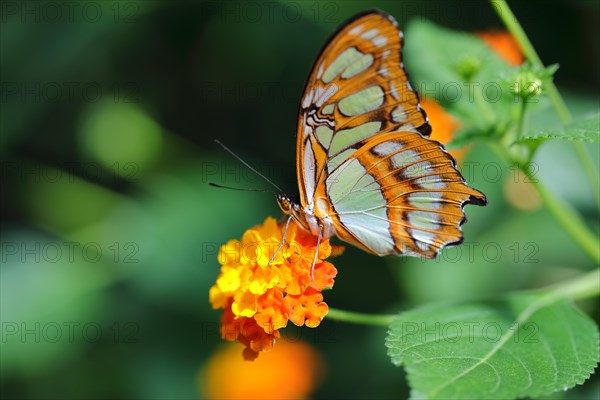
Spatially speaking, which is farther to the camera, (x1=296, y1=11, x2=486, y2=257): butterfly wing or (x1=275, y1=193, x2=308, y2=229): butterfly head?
(x1=275, y1=193, x2=308, y2=229): butterfly head

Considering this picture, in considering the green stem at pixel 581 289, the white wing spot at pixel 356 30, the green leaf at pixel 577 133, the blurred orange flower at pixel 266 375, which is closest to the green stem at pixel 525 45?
the green leaf at pixel 577 133

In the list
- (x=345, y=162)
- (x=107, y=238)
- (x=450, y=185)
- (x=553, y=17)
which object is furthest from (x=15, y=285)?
(x=553, y=17)

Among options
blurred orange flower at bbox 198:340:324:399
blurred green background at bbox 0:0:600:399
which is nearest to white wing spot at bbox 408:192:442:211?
blurred green background at bbox 0:0:600:399

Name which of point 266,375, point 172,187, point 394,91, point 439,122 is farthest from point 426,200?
point 172,187

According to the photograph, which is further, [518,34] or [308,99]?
[518,34]

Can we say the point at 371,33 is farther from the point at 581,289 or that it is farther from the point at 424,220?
the point at 581,289

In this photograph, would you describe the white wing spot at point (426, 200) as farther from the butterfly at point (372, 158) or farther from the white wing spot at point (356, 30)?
the white wing spot at point (356, 30)

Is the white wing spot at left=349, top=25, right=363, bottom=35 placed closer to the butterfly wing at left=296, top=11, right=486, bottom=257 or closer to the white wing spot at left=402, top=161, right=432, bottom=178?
the butterfly wing at left=296, top=11, right=486, bottom=257
